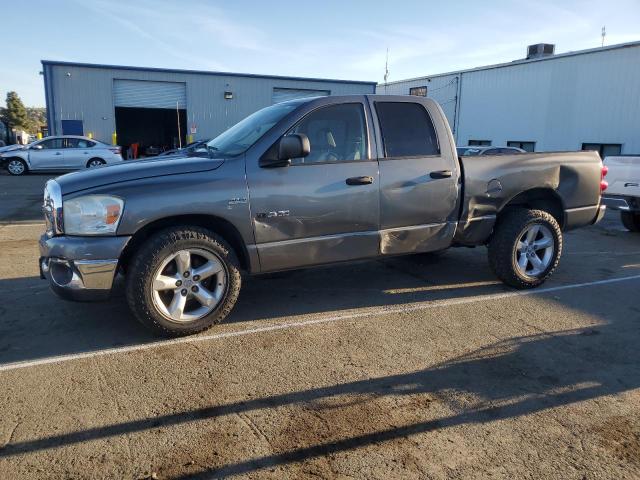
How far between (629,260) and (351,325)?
4.80 m

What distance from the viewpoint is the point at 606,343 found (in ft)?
13.5

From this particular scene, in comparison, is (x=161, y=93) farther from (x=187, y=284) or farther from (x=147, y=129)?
(x=187, y=284)

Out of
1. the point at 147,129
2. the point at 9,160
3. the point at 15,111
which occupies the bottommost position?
the point at 9,160

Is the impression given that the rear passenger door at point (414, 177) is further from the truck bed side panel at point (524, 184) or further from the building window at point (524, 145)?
the building window at point (524, 145)

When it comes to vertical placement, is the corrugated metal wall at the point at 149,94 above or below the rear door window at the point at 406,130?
above

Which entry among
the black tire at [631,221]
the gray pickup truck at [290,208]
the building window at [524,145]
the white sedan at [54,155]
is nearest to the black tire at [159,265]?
the gray pickup truck at [290,208]

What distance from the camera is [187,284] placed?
4062 millimetres

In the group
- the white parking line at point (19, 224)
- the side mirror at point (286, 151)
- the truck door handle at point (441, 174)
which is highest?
the side mirror at point (286, 151)

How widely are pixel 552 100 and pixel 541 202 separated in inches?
779

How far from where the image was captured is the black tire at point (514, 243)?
531 cm

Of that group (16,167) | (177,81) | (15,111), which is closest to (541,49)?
(177,81)

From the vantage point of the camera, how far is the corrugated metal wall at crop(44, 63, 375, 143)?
974 inches

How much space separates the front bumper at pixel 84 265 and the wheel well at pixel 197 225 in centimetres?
18

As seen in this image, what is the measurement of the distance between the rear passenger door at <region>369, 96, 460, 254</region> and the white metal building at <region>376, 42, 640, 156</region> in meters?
18.3
